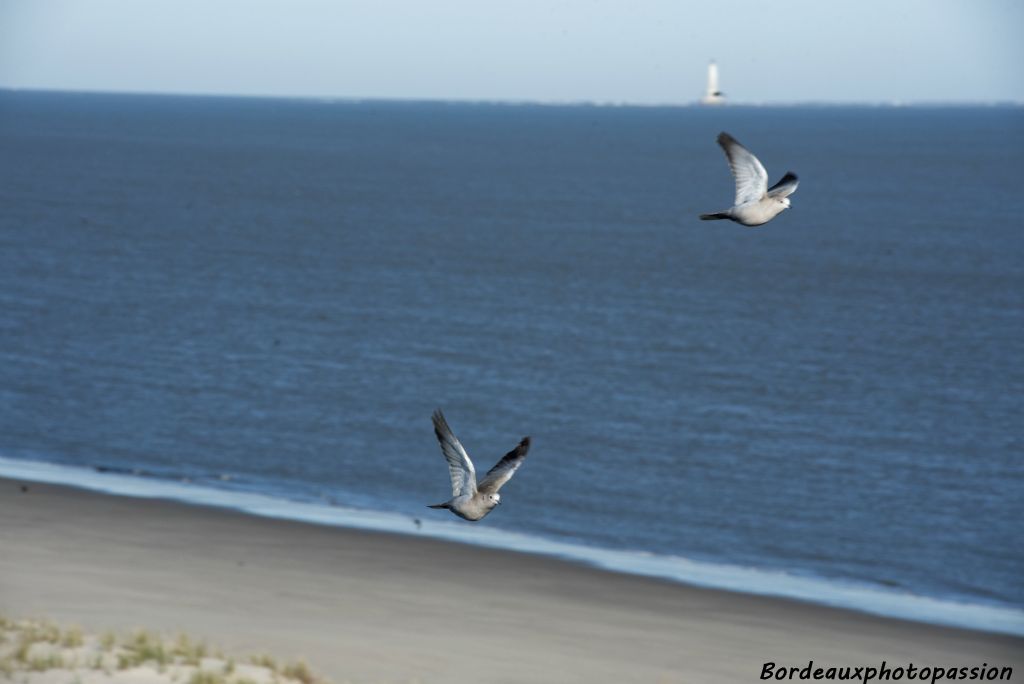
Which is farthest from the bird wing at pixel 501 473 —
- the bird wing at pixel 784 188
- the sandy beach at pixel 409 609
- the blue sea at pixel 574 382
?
the blue sea at pixel 574 382

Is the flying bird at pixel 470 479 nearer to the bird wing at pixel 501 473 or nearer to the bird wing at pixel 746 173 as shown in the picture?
the bird wing at pixel 501 473

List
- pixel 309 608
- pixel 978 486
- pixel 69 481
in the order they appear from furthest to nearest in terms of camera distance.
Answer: pixel 978 486, pixel 69 481, pixel 309 608

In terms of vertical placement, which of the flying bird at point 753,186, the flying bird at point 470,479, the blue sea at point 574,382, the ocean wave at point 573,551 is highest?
the flying bird at point 753,186

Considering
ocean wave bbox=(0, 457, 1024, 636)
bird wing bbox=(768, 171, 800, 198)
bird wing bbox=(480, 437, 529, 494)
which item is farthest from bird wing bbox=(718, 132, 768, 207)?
ocean wave bbox=(0, 457, 1024, 636)

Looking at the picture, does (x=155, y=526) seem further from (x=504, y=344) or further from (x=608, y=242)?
(x=608, y=242)

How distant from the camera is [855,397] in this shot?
5162 centimetres

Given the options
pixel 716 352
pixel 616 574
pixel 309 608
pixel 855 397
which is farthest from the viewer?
pixel 716 352

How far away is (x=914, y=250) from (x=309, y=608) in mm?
83845

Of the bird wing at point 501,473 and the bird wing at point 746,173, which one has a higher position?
the bird wing at point 746,173

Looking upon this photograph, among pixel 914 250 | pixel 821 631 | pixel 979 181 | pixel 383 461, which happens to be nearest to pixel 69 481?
pixel 383 461

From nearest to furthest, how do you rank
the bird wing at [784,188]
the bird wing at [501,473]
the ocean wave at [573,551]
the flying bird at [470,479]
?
1. the flying bird at [470,479]
2. the bird wing at [501,473]
3. the bird wing at [784,188]
4. the ocean wave at [573,551]

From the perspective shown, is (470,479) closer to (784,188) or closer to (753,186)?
(753,186)

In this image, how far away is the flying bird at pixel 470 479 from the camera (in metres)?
11.2

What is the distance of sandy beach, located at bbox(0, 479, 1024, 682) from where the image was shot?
21.7 m
